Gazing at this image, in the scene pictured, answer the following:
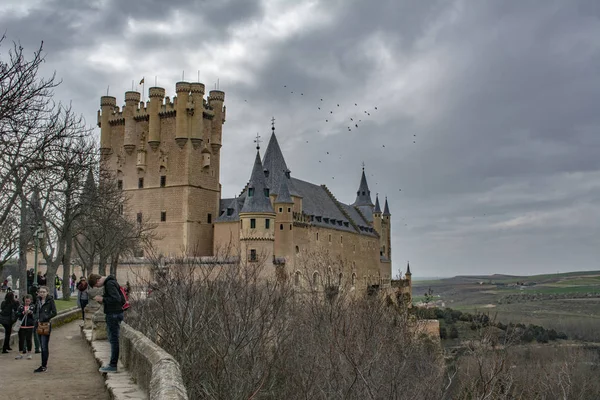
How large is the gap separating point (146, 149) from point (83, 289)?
4118 cm

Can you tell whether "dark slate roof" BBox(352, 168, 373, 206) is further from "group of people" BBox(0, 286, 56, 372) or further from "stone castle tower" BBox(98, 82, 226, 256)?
"group of people" BBox(0, 286, 56, 372)

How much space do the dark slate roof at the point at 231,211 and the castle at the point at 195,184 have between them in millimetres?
94

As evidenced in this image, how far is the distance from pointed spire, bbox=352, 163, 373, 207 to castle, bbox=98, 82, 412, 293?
1985 cm

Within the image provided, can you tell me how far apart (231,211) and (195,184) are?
13.5 feet

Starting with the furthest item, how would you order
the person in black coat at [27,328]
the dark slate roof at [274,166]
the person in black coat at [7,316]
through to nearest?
the dark slate roof at [274,166]
the person in black coat at [7,316]
the person in black coat at [27,328]

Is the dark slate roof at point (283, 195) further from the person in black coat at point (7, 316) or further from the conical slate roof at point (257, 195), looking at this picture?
the person in black coat at point (7, 316)

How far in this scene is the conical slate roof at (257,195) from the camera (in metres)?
54.6

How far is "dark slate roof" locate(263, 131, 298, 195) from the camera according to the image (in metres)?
59.8

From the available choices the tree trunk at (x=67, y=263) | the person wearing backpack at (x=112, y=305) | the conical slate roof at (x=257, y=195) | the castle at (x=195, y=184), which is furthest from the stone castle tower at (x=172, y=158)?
the person wearing backpack at (x=112, y=305)

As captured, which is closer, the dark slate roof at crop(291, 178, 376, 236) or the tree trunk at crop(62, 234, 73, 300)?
the tree trunk at crop(62, 234, 73, 300)

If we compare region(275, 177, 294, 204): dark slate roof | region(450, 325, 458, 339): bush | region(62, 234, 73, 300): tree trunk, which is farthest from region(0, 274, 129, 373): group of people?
region(450, 325, 458, 339): bush

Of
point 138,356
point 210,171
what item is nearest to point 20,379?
point 138,356

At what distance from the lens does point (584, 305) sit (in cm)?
10712

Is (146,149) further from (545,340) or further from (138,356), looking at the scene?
(138,356)
